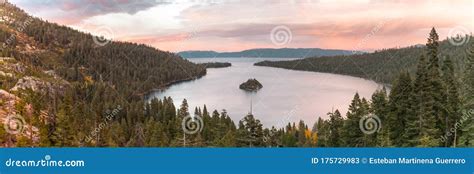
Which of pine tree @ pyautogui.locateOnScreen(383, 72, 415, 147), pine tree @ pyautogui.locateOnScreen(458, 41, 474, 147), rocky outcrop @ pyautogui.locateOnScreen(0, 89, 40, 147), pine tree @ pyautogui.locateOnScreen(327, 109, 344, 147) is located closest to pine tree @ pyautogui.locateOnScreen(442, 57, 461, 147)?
pine tree @ pyautogui.locateOnScreen(458, 41, 474, 147)

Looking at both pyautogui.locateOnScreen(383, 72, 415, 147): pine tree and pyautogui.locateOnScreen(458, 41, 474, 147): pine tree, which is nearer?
pyautogui.locateOnScreen(458, 41, 474, 147): pine tree

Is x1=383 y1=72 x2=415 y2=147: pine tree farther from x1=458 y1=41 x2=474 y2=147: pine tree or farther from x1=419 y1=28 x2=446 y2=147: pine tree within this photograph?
x1=458 y1=41 x2=474 y2=147: pine tree

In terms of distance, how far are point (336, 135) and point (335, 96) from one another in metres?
106

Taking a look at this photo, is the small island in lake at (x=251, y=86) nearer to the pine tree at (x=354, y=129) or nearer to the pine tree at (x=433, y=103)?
the pine tree at (x=354, y=129)

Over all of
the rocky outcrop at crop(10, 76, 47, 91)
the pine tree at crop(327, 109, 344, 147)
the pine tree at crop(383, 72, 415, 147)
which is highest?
the rocky outcrop at crop(10, 76, 47, 91)

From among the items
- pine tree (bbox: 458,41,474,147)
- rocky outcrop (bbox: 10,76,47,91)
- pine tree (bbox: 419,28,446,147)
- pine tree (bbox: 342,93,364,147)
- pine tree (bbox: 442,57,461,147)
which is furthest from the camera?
rocky outcrop (bbox: 10,76,47,91)

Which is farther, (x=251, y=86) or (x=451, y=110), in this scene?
(x=251, y=86)

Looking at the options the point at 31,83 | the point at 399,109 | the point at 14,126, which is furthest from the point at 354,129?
the point at 31,83

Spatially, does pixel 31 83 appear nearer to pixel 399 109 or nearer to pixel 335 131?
pixel 335 131

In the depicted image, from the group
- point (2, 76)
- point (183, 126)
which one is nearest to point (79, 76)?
point (2, 76)

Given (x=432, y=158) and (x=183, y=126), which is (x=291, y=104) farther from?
(x=432, y=158)

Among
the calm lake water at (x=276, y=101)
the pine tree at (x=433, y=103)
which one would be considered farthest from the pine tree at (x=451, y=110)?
the calm lake water at (x=276, y=101)

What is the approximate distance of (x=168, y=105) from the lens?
100 m

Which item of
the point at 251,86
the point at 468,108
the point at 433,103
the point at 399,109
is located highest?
the point at 251,86
